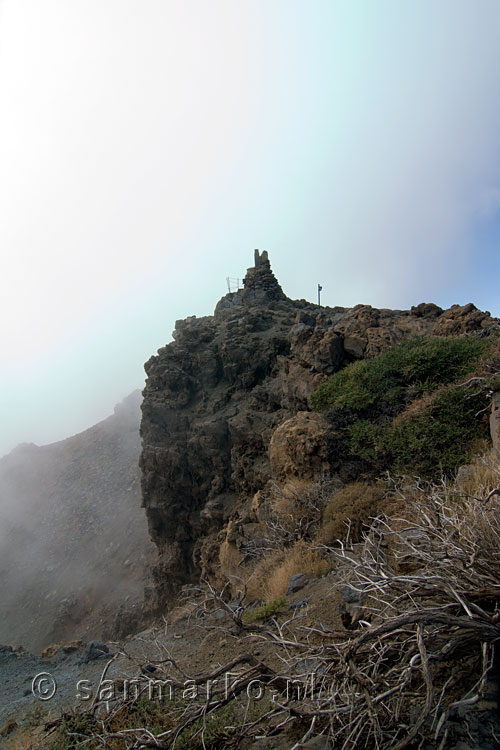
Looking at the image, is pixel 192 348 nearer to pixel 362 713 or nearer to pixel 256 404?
pixel 256 404

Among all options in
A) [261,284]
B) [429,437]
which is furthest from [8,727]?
[261,284]

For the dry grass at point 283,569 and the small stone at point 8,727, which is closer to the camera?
the small stone at point 8,727

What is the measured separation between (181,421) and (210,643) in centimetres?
1022

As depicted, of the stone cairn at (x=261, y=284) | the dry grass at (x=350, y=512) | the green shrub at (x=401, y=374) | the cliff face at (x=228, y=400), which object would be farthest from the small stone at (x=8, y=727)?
the stone cairn at (x=261, y=284)

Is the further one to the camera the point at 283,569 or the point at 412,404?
the point at 412,404

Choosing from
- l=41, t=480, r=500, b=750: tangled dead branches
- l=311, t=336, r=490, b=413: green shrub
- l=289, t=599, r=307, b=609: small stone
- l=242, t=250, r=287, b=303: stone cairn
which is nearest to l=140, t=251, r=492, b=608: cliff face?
l=311, t=336, r=490, b=413: green shrub

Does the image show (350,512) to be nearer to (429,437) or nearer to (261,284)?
(429,437)

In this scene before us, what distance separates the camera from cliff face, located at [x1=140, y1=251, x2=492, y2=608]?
11.0m

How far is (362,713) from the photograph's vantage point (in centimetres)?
194

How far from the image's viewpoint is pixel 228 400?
14539mm

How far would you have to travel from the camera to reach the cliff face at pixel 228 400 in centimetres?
1102

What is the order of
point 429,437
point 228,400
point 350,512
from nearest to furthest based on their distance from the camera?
1. point 350,512
2. point 429,437
3. point 228,400

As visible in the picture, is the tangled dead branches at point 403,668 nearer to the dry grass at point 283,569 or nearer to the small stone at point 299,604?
the small stone at point 299,604

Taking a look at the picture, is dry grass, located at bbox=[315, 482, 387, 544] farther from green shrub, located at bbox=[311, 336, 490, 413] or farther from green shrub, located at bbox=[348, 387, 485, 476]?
green shrub, located at bbox=[311, 336, 490, 413]
